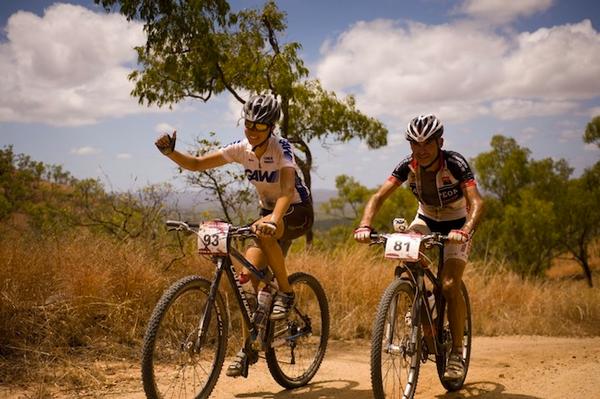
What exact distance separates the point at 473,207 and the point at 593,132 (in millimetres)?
44351

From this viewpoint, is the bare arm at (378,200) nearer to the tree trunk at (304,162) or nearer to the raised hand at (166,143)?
the raised hand at (166,143)

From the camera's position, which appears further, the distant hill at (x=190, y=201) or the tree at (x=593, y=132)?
the tree at (x=593, y=132)

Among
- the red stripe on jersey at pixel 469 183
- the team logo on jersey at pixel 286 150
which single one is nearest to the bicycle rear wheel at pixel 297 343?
the team logo on jersey at pixel 286 150

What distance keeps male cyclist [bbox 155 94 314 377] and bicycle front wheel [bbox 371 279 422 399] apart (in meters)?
0.96

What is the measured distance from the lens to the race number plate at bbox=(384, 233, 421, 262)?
12.8 ft

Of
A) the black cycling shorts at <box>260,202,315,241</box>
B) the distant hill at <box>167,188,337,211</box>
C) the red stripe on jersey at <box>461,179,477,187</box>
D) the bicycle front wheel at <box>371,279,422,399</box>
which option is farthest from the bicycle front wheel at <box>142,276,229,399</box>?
the distant hill at <box>167,188,337,211</box>

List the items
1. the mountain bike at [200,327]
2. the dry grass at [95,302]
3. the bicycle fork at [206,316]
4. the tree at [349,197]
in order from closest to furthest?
1. the mountain bike at [200,327]
2. the bicycle fork at [206,316]
3. the dry grass at [95,302]
4. the tree at [349,197]

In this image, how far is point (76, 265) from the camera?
6.07m

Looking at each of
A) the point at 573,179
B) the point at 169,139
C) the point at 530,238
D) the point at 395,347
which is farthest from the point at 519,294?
the point at 573,179

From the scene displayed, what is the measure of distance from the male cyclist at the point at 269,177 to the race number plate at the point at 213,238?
0.26m

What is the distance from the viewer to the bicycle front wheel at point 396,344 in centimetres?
365

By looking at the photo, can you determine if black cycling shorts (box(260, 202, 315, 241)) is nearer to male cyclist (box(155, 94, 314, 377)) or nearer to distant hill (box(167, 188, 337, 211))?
male cyclist (box(155, 94, 314, 377))

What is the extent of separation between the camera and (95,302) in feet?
18.8

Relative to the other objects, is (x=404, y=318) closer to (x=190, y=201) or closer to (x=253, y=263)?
(x=253, y=263)
